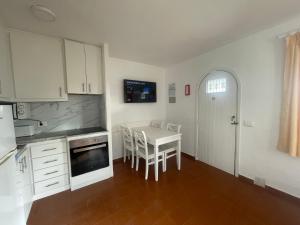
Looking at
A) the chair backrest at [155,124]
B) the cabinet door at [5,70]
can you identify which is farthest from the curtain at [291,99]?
the cabinet door at [5,70]

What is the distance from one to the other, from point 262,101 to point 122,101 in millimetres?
2629

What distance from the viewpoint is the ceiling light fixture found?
1.47 m

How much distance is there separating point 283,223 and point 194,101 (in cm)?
223

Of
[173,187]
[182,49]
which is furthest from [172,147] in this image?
[182,49]

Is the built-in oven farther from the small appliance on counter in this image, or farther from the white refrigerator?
the white refrigerator

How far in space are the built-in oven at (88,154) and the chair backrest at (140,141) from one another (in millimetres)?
539

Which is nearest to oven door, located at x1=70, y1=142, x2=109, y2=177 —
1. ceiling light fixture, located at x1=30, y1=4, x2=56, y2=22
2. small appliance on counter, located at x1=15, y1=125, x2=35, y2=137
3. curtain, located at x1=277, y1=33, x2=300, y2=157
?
small appliance on counter, located at x1=15, y1=125, x2=35, y2=137

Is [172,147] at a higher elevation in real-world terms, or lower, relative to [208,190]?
higher

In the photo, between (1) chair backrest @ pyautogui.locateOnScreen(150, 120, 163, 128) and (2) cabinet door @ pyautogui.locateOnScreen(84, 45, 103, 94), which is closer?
(2) cabinet door @ pyautogui.locateOnScreen(84, 45, 103, 94)

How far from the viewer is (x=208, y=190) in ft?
7.06

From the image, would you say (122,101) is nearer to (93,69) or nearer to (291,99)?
(93,69)

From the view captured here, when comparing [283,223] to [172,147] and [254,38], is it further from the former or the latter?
[254,38]

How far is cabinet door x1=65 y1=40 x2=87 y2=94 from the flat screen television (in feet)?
3.38

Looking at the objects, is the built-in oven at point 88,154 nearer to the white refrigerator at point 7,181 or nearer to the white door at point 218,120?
the white refrigerator at point 7,181
